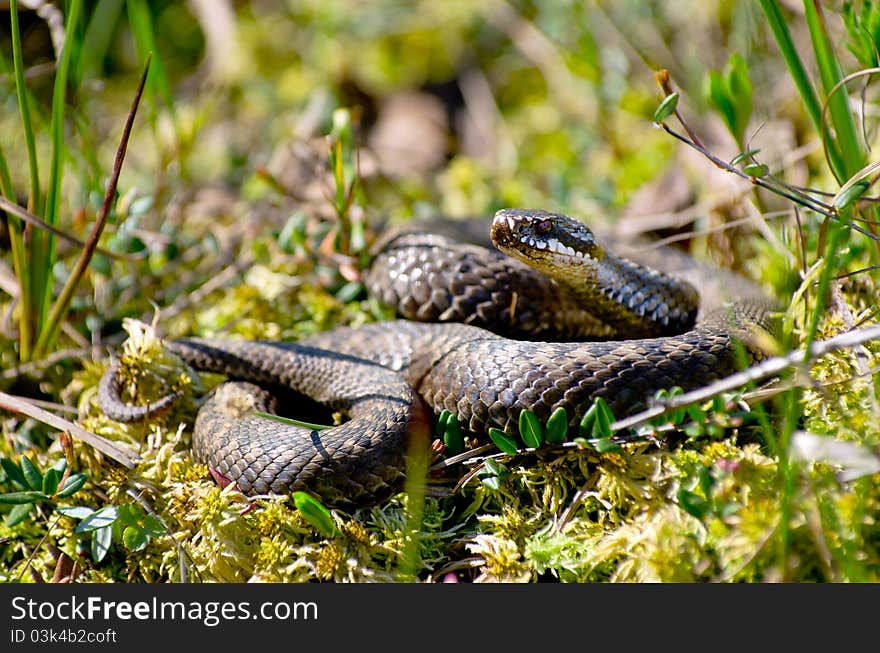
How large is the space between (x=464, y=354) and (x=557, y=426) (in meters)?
0.72

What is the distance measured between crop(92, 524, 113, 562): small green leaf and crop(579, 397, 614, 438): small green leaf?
216cm

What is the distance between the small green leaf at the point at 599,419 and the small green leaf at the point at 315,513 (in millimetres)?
1147

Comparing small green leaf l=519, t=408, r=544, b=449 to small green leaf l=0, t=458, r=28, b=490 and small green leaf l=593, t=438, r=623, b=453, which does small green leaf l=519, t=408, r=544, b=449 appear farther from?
small green leaf l=0, t=458, r=28, b=490

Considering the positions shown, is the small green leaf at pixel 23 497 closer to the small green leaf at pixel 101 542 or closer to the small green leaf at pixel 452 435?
the small green leaf at pixel 101 542

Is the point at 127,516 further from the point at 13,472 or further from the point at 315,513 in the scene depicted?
the point at 315,513

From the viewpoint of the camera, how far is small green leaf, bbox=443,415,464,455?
3588mm

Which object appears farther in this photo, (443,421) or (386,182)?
(386,182)

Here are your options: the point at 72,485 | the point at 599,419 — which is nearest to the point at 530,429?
the point at 599,419

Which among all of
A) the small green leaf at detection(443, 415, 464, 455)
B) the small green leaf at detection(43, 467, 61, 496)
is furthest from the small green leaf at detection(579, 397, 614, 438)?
the small green leaf at detection(43, 467, 61, 496)

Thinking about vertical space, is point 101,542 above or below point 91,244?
below

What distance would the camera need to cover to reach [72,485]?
11.2 ft

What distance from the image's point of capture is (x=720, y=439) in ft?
11.2
